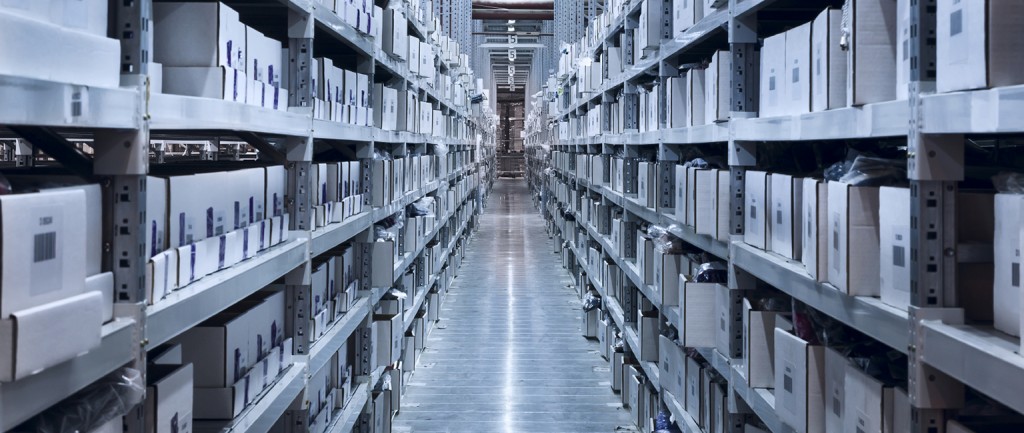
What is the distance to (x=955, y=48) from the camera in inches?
55.7

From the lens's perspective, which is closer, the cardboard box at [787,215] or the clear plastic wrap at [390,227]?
the cardboard box at [787,215]

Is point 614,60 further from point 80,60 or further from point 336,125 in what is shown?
point 80,60

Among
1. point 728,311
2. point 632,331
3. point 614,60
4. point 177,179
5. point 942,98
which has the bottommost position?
point 632,331

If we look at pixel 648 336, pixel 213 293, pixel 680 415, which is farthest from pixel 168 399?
pixel 648 336

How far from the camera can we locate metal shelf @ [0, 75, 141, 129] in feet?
3.55

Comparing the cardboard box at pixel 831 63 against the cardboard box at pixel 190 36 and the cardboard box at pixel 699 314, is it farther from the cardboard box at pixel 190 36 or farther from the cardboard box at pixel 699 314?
the cardboard box at pixel 190 36

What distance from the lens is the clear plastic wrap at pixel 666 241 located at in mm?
3717

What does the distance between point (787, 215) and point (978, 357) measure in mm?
1049

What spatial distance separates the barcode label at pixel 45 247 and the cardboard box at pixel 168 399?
547 mm

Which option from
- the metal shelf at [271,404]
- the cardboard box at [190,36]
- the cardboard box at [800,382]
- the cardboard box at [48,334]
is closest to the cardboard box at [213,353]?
the metal shelf at [271,404]

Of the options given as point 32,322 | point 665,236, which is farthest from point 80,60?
point 665,236

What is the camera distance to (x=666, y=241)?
3896mm

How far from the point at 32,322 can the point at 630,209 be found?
407 cm

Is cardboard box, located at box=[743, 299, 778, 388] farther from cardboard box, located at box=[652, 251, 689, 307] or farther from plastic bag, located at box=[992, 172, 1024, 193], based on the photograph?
plastic bag, located at box=[992, 172, 1024, 193]
